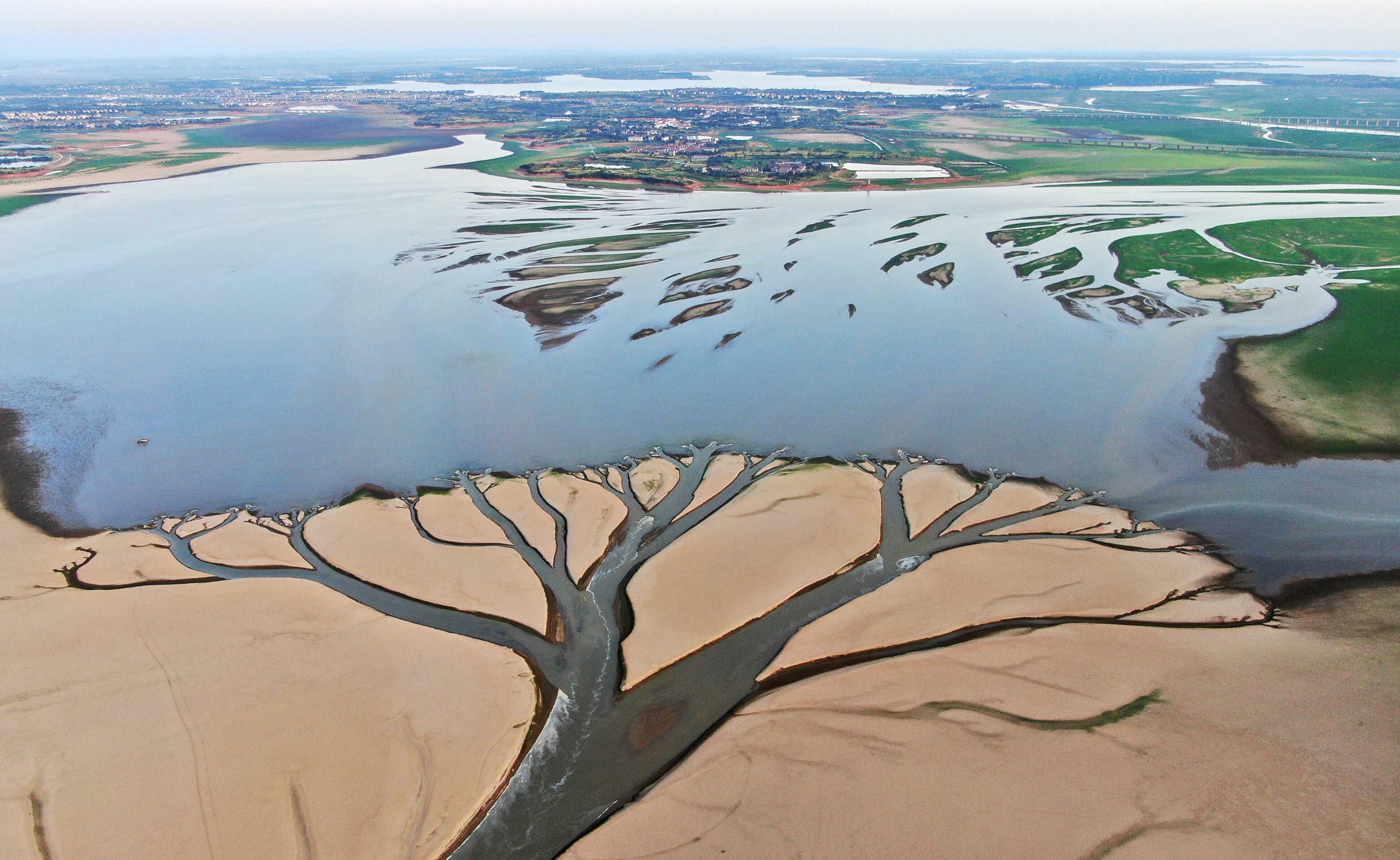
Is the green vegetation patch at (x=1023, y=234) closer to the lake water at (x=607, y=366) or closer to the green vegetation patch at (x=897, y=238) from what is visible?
the lake water at (x=607, y=366)

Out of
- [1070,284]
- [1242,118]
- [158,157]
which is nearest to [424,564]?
[1070,284]

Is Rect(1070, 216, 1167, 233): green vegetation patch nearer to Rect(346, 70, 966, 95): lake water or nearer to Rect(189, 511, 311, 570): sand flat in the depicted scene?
Rect(189, 511, 311, 570): sand flat

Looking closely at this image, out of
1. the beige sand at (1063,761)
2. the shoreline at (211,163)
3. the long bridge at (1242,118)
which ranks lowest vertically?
the beige sand at (1063,761)

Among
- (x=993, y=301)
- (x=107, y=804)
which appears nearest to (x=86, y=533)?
(x=107, y=804)

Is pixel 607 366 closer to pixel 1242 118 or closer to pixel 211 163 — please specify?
pixel 211 163

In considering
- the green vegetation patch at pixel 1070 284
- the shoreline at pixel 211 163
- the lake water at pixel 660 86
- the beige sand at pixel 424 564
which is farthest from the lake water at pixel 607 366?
the lake water at pixel 660 86

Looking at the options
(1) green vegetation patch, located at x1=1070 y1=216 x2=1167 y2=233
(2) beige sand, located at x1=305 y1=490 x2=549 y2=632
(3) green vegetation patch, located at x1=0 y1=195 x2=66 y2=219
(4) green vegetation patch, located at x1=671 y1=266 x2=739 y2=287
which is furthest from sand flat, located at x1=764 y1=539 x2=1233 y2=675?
(3) green vegetation patch, located at x1=0 y1=195 x2=66 y2=219

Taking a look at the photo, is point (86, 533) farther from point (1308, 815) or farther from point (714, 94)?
point (714, 94)
